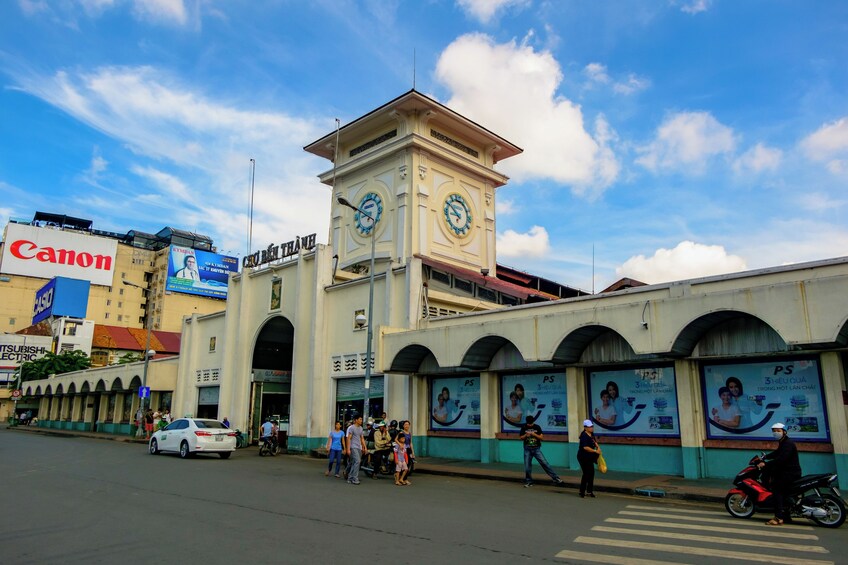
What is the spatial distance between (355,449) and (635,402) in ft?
25.0

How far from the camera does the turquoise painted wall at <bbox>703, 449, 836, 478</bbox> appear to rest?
13531 millimetres

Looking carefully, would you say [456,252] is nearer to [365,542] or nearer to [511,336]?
[511,336]

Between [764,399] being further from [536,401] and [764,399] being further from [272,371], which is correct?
[272,371]

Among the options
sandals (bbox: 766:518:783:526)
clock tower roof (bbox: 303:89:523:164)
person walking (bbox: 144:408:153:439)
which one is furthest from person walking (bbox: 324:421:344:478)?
person walking (bbox: 144:408:153:439)

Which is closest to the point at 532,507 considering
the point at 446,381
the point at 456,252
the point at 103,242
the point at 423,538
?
the point at 423,538

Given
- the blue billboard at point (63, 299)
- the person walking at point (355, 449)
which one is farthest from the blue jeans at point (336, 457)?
the blue billboard at point (63, 299)

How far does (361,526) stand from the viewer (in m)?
9.27

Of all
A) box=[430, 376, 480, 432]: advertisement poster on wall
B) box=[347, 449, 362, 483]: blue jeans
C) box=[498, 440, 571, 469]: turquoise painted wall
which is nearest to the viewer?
box=[347, 449, 362, 483]: blue jeans

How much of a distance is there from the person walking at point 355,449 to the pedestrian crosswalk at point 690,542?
715 cm

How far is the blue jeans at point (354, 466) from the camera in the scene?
51.8 feet

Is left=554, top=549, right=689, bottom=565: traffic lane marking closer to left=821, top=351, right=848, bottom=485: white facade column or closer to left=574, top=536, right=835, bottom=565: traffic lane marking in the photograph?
left=574, top=536, right=835, bottom=565: traffic lane marking

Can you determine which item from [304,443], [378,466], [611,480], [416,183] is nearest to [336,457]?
→ [378,466]

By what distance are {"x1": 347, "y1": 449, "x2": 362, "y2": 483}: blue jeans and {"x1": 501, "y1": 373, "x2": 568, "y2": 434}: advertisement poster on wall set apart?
568 cm

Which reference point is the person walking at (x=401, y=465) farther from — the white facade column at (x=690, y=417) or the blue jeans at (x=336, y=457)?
the white facade column at (x=690, y=417)
